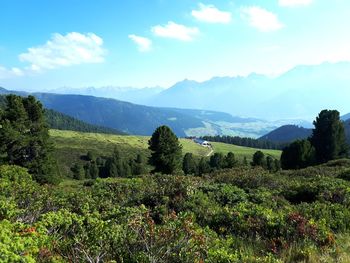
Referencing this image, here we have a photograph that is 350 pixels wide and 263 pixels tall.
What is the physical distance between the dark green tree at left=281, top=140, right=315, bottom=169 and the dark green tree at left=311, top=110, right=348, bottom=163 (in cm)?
270

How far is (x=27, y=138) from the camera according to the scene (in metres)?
51.1

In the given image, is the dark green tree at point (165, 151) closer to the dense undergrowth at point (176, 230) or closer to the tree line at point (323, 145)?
the tree line at point (323, 145)

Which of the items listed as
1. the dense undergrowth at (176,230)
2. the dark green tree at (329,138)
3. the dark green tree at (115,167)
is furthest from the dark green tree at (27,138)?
the dark green tree at (115,167)

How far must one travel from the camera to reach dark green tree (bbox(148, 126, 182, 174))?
67.9 metres

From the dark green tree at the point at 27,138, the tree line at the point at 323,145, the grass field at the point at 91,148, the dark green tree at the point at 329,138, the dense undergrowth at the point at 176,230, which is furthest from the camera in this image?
the grass field at the point at 91,148

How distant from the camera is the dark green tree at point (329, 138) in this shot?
7631 cm

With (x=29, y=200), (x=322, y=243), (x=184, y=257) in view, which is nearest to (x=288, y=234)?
(x=322, y=243)

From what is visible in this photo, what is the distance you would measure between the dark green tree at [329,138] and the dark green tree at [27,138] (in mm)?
55391

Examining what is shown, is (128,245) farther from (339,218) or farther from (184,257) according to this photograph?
(339,218)

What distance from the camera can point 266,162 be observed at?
94750mm

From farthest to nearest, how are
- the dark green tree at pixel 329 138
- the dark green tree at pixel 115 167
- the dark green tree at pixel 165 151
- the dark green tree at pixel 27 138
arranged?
the dark green tree at pixel 115 167
the dark green tree at pixel 329 138
the dark green tree at pixel 165 151
the dark green tree at pixel 27 138

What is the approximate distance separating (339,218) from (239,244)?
402cm

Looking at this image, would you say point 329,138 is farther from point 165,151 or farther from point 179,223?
point 179,223

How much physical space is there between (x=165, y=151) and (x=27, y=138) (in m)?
25.6
